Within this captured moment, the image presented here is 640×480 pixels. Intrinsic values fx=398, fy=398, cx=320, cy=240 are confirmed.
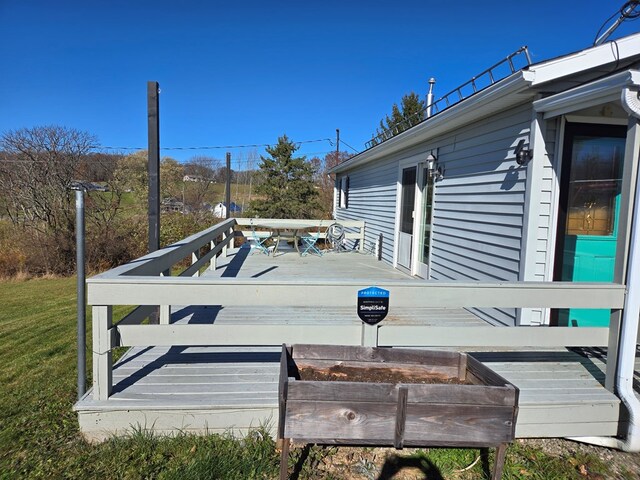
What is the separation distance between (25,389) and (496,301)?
11.5ft

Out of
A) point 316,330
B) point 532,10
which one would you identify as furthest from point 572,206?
point 532,10

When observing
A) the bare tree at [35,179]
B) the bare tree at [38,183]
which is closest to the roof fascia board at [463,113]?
the bare tree at [38,183]

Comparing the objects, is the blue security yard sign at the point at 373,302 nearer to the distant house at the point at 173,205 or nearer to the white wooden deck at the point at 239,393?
the white wooden deck at the point at 239,393

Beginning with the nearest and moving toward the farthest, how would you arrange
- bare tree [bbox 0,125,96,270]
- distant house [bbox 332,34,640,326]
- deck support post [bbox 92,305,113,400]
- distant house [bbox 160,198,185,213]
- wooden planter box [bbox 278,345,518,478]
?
wooden planter box [bbox 278,345,518,478]
deck support post [bbox 92,305,113,400]
distant house [bbox 332,34,640,326]
bare tree [bbox 0,125,96,270]
distant house [bbox 160,198,185,213]

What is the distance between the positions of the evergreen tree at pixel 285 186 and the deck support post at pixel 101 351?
65.1 feet

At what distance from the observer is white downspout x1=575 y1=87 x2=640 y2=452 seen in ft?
7.75

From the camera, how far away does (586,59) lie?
3.45 m

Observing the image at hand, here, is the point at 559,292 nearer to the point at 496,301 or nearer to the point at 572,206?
the point at 496,301

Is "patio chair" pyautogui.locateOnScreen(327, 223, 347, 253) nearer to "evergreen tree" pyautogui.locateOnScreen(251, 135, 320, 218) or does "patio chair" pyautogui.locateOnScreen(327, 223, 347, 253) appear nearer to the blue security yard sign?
the blue security yard sign

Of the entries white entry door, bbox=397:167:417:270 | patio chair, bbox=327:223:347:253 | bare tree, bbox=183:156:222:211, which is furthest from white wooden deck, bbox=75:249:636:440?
bare tree, bbox=183:156:222:211

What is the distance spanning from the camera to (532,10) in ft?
27.3

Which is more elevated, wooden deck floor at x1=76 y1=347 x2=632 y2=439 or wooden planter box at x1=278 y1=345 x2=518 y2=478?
wooden planter box at x1=278 y1=345 x2=518 y2=478

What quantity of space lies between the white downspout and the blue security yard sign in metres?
1.54

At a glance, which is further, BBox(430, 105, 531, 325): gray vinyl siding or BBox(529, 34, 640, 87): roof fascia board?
BBox(430, 105, 531, 325): gray vinyl siding
